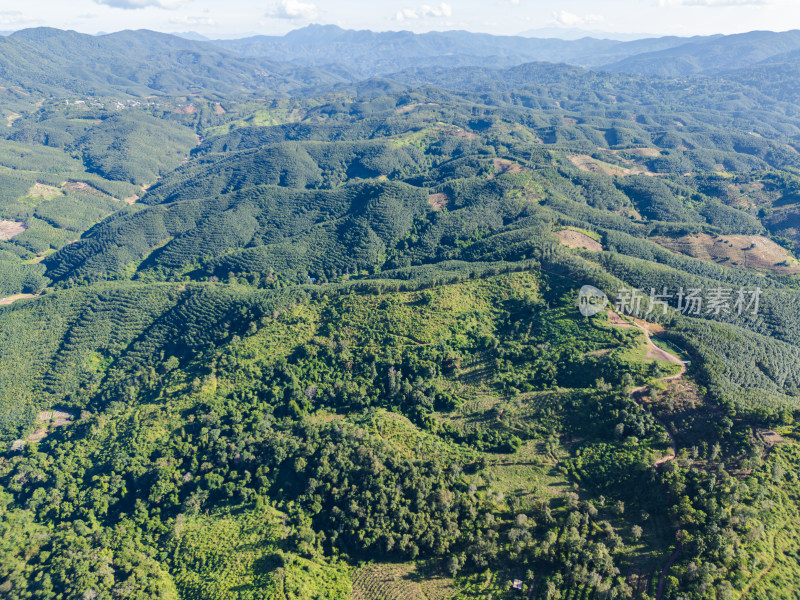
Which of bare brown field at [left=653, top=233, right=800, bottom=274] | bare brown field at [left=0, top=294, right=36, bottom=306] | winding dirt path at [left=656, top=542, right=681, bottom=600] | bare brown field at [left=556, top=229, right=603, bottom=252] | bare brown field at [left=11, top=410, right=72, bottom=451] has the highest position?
bare brown field at [left=556, top=229, right=603, bottom=252]

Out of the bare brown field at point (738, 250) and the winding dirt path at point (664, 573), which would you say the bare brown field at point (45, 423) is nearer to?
the winding dirt path at point (664, 573)

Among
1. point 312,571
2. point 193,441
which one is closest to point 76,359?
point 193,441

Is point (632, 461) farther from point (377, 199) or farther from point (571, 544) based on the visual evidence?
point (377, 199)

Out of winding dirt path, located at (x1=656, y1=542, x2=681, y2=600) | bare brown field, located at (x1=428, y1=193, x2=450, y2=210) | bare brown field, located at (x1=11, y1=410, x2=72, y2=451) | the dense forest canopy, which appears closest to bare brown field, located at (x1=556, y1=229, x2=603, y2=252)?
the dense forest canopy

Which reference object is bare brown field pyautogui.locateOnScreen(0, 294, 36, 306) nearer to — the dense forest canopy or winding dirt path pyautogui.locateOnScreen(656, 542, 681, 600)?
the dense forest canopy

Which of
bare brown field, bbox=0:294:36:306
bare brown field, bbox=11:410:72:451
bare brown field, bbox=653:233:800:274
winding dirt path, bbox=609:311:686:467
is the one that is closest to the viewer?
winding dirt path, bbox=609:311:686:467

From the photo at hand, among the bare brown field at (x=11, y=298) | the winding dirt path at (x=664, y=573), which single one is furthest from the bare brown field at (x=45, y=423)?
the winding dirt path at (x=664, y=573)

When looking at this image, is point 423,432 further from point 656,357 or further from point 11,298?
point 11,298
